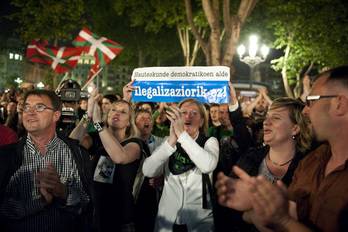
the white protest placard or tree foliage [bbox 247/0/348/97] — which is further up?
tree foliage [bbox 247/0/348/97]

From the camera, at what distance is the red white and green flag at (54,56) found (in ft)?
29.6

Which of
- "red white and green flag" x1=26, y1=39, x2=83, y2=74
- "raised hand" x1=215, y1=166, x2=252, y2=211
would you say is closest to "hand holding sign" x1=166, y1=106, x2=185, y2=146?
"raised hand" x1=215, y1=166, x2=252, y2=211

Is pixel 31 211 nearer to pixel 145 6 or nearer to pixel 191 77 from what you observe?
pixel 191 77

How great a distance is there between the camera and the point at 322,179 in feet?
6.94

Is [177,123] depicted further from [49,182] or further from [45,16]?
[45,16]

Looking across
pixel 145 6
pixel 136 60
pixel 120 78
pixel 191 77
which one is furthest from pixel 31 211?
pixel 120 78

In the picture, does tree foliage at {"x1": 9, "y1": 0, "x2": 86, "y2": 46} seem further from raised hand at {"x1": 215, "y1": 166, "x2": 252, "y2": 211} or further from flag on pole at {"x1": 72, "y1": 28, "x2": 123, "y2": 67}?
raised hand at {"x1": 215, "y1": 166, "x2": 252, "y2": 211}

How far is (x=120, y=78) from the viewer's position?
154125 millimetres

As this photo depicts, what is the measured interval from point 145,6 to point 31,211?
62.9 ft

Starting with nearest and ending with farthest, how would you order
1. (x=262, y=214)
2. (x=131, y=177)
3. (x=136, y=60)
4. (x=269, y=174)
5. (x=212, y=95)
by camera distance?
(x=262, y=214) < (x=269, y=174) < (x=131, y=177) < (x=212, y=95) < (x=136, y=60)

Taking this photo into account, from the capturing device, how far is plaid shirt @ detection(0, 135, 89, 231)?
2.82m

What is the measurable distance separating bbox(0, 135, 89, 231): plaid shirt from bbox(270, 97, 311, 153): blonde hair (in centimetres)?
207

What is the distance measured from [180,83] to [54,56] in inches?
223

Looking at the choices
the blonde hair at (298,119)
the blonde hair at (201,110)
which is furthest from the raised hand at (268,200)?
the blonde hair at (201,110)
